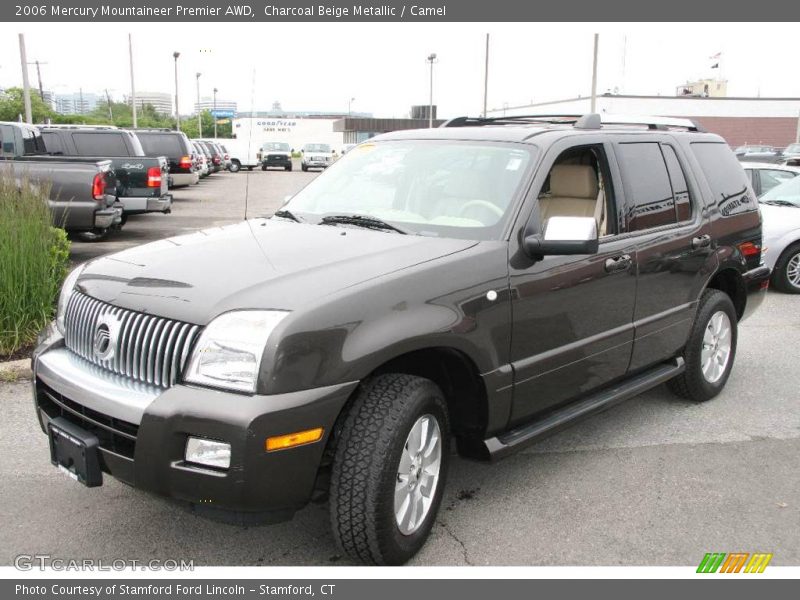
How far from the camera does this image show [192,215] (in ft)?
60.4

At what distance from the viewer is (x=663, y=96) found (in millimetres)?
63188

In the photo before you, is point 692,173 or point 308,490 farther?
point 692,173

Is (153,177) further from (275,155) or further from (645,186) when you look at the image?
(275,155)

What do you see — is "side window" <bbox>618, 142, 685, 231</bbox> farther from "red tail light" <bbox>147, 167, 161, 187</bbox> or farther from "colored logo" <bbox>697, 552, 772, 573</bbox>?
"red tail light" <bbox>147, 167, 161, 187</bbox>

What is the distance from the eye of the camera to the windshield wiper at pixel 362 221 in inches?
154

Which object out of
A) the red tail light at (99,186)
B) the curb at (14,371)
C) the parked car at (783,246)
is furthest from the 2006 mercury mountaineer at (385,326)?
the red tail light at (99,186)

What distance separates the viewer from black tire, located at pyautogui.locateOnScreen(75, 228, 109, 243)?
11357 mm

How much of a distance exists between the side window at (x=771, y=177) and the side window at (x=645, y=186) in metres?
7.21

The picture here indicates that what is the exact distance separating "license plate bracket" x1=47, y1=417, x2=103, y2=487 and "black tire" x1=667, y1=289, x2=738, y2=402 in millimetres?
3839

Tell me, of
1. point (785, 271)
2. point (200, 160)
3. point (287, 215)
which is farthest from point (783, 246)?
point (200, 160)

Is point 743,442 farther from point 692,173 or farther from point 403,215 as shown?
point 403,215

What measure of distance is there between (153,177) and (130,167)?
1.51 ft

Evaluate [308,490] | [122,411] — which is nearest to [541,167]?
[308,490]

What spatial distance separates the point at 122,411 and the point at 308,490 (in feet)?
2.53
